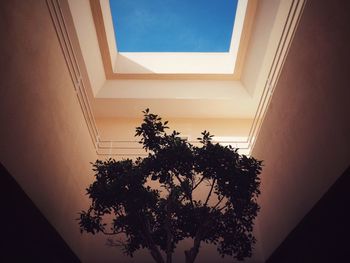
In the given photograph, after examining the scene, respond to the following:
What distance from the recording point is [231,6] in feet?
29.3

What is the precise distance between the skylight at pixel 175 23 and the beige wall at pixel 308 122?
15.1 feet

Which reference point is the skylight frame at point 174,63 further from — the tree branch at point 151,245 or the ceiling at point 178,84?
the tree branch at point 151,245

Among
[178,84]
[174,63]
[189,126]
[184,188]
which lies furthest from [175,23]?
[184,188]

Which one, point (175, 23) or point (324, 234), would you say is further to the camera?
point (175, 23)

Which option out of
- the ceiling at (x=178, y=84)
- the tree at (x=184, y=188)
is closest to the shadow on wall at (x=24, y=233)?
the tree at (x=184, y=188)

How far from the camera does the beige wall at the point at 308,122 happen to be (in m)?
3.57

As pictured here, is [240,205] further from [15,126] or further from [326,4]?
[15,126]

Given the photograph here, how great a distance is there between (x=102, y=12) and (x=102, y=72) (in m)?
2.08

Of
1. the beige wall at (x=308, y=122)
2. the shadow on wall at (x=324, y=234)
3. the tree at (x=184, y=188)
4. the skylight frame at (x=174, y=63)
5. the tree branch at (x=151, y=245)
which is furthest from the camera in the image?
the skylight frame at (x=174, y=63)

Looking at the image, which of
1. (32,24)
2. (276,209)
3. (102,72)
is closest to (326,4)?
(276,209)

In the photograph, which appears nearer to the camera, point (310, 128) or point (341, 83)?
point (341, 83)

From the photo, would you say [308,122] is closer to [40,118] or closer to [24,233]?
[40,118]

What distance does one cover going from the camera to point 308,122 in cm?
438

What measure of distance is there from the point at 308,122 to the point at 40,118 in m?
4.16
